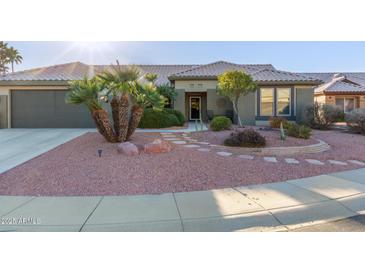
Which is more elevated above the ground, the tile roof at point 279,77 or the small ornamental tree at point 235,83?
the tile roof at point 279,77

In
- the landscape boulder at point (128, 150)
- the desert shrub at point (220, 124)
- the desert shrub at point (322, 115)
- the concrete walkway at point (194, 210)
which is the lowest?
the concrete walkway at point (194, 210)

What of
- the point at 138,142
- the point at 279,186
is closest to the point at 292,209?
the point at 279,186

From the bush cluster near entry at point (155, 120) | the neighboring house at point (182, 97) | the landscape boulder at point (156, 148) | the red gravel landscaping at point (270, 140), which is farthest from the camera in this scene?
the neighboring house at point (182, 97)

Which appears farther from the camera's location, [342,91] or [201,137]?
[342,91]

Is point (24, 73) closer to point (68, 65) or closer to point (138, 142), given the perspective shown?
point (68, 65)

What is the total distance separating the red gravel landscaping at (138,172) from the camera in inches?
223

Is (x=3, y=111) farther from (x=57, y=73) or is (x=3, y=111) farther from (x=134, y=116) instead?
(x=134, y=116)

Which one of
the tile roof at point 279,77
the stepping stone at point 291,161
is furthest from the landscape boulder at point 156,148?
the tile roof at point 279,77

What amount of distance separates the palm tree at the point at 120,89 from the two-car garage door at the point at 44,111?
7.54 metres

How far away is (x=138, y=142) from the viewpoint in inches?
377

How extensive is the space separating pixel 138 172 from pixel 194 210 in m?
2.45

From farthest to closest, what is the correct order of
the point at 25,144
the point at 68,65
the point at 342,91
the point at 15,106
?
the point at 342,91, the point at 68,65, the point at 15,106, the point at 25,144

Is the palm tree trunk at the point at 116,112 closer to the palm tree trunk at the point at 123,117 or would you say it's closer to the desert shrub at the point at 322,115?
the palm tree trunk at the point at 123,117

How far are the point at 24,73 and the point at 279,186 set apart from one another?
18443 millimetres
